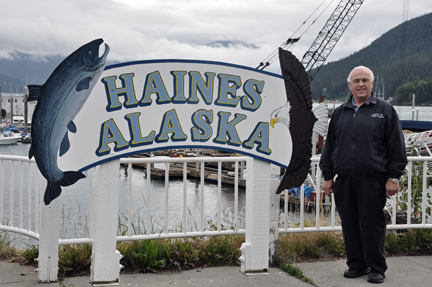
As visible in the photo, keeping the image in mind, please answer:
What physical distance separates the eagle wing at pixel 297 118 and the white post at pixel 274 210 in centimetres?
5

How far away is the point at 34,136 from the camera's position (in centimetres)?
305

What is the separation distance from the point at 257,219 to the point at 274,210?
20cm

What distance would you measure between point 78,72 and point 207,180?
30988 mm

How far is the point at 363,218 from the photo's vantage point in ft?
10.8

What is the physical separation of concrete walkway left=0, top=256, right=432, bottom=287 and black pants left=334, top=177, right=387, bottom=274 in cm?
19

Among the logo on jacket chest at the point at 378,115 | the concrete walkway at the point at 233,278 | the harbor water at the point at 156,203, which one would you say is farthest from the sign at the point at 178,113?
the harbor water at the point at 156,203

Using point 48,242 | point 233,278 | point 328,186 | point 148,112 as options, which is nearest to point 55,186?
point 48,242

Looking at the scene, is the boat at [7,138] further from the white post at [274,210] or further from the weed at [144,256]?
the white post at [274,210]

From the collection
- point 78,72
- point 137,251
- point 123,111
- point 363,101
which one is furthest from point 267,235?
point 78,72

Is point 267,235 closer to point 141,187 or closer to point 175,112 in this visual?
point 175,112

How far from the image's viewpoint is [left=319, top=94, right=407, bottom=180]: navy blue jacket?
3.17m

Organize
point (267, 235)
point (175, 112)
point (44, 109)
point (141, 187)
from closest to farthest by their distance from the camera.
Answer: point (44, 109) < point (175, 112) < point (267, 235) < point (141, 187)

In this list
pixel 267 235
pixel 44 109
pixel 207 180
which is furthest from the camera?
pixel 207 180

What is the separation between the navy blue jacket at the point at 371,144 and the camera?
3174 millimetres
